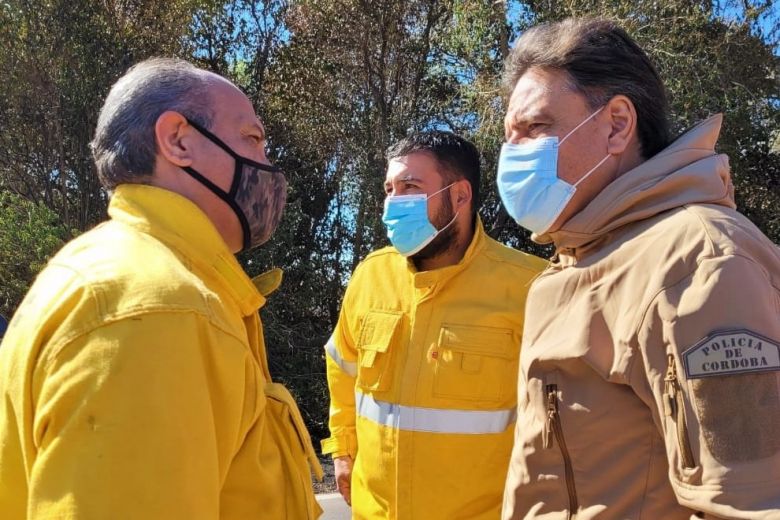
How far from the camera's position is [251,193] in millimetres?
1760

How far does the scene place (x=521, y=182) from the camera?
2029mm

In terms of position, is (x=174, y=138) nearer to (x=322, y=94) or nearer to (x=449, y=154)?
(x=449, y=154)

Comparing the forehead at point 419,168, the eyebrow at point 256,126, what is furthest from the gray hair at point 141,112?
the forehead at point 419,168

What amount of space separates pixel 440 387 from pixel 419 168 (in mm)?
1154

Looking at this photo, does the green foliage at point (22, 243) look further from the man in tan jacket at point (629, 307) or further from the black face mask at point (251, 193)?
the man in tan jacket at point (629, 307)

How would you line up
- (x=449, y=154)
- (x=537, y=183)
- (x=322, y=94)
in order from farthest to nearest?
(x=322, y=94) < (x=449, y=154) < (x=537, y=183)

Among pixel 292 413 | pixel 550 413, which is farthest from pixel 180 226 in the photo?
pixel 550 413

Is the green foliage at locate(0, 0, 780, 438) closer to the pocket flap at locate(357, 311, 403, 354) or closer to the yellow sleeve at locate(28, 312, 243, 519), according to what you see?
the pocket flap at locate(357, 311, 403, 354)

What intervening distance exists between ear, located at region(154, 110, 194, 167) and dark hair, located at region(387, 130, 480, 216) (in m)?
1.97

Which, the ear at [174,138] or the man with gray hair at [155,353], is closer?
the man with gray hair at [155,353]

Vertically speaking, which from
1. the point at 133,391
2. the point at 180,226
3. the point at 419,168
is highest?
the point at 419,168

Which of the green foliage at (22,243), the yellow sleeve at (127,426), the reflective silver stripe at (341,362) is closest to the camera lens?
the yellow sleeve at (127,426)

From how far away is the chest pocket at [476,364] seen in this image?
283 cm

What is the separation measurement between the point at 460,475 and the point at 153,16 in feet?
27.9
